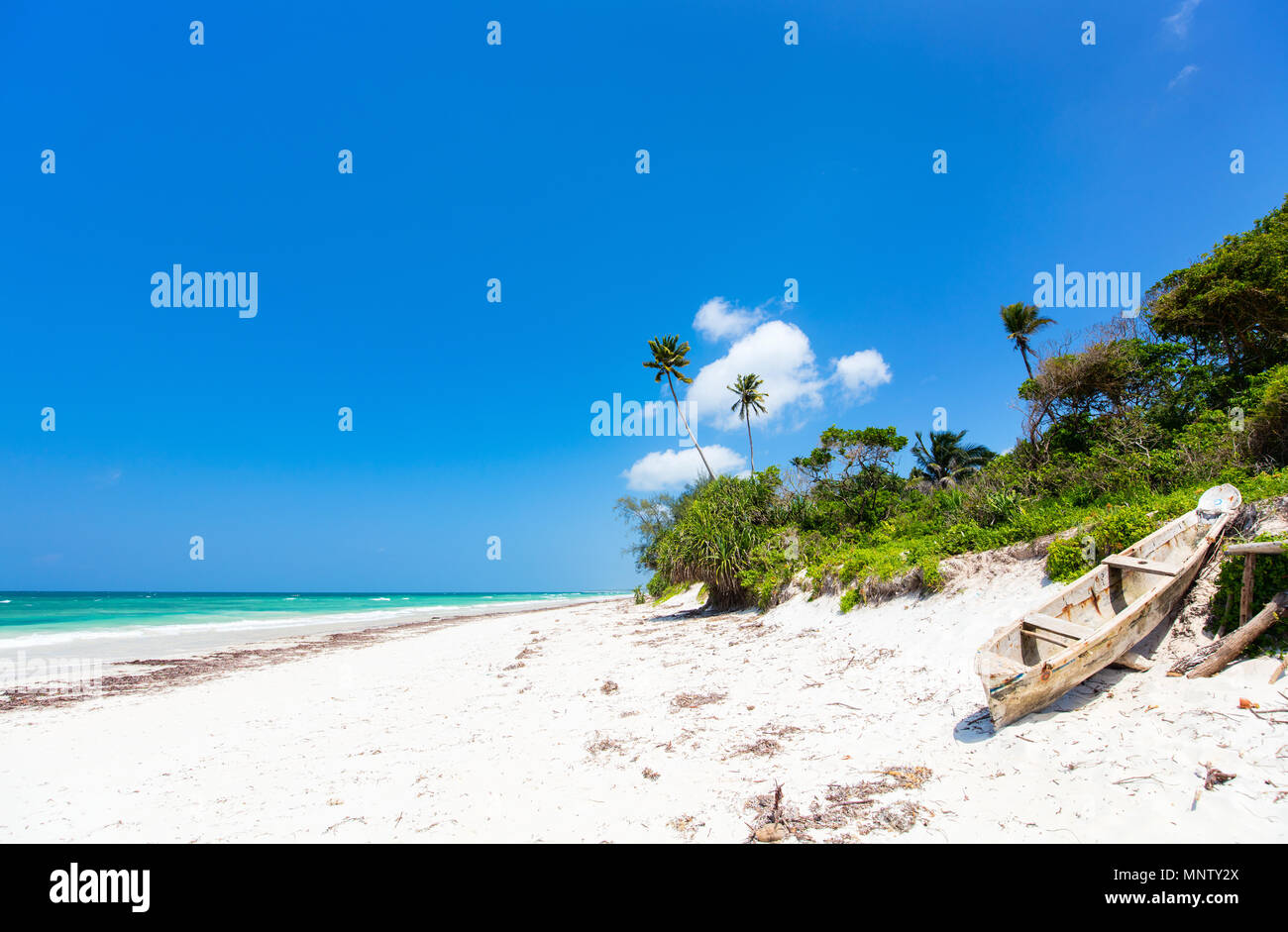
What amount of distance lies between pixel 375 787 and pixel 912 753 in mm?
4913

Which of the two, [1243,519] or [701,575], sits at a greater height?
[1243,519]

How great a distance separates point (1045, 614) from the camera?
5809 millimetres

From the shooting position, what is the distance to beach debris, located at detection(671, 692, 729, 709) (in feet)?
23.3

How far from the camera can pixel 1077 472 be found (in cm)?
1208

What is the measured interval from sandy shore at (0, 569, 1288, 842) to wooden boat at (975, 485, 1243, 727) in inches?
13.5

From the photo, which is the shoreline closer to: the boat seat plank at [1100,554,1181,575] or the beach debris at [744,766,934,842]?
the beach debris at [744,766,934,842]

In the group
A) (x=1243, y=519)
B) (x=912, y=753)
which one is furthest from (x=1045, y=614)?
(x=1243, y=519)

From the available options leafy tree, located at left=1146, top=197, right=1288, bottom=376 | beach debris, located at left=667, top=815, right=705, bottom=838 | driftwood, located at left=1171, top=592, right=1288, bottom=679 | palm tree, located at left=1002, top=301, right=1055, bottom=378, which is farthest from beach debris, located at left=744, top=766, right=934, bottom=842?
palm tree, located at left=1002, top=301, right=1055, bottom=378

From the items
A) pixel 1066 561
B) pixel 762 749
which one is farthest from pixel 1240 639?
pixel 762 749

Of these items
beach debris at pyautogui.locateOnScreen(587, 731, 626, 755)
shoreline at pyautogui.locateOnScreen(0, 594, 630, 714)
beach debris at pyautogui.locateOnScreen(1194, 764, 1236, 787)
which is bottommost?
shoreline at pyautogui.locateOnScreen(0, 594, 630, 714)

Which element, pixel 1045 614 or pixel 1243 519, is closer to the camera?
pixel 1045 614
